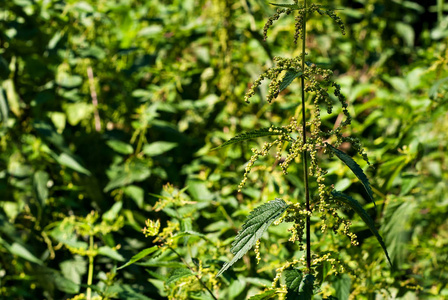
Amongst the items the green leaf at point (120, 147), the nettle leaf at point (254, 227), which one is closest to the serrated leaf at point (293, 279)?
the nettle leaf at point (254, 227)

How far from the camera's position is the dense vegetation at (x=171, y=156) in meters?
1.48

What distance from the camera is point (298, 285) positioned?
0.90 meters

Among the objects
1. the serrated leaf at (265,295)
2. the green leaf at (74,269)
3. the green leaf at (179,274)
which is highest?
the serrated leaf at (265,295)

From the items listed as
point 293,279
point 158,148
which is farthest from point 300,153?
point 158,148

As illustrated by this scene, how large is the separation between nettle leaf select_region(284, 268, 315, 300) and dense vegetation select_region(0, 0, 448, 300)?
326mm

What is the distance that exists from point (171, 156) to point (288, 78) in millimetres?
1443

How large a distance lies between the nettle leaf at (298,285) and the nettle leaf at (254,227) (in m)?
0.12

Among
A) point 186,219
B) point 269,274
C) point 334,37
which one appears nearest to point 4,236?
point 186,219

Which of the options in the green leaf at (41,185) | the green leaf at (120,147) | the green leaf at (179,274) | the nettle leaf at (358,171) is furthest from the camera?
the green leaf at (120,147)

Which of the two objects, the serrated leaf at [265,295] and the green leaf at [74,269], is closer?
the serrated leaf at [265,295]

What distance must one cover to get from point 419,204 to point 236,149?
0.82 metres

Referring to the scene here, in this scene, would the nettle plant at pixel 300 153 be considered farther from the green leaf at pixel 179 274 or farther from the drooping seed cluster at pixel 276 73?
the green leaf at pixel 179 274

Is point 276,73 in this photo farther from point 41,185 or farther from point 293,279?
point 41,185

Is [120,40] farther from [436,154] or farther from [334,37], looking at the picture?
[436,154]
